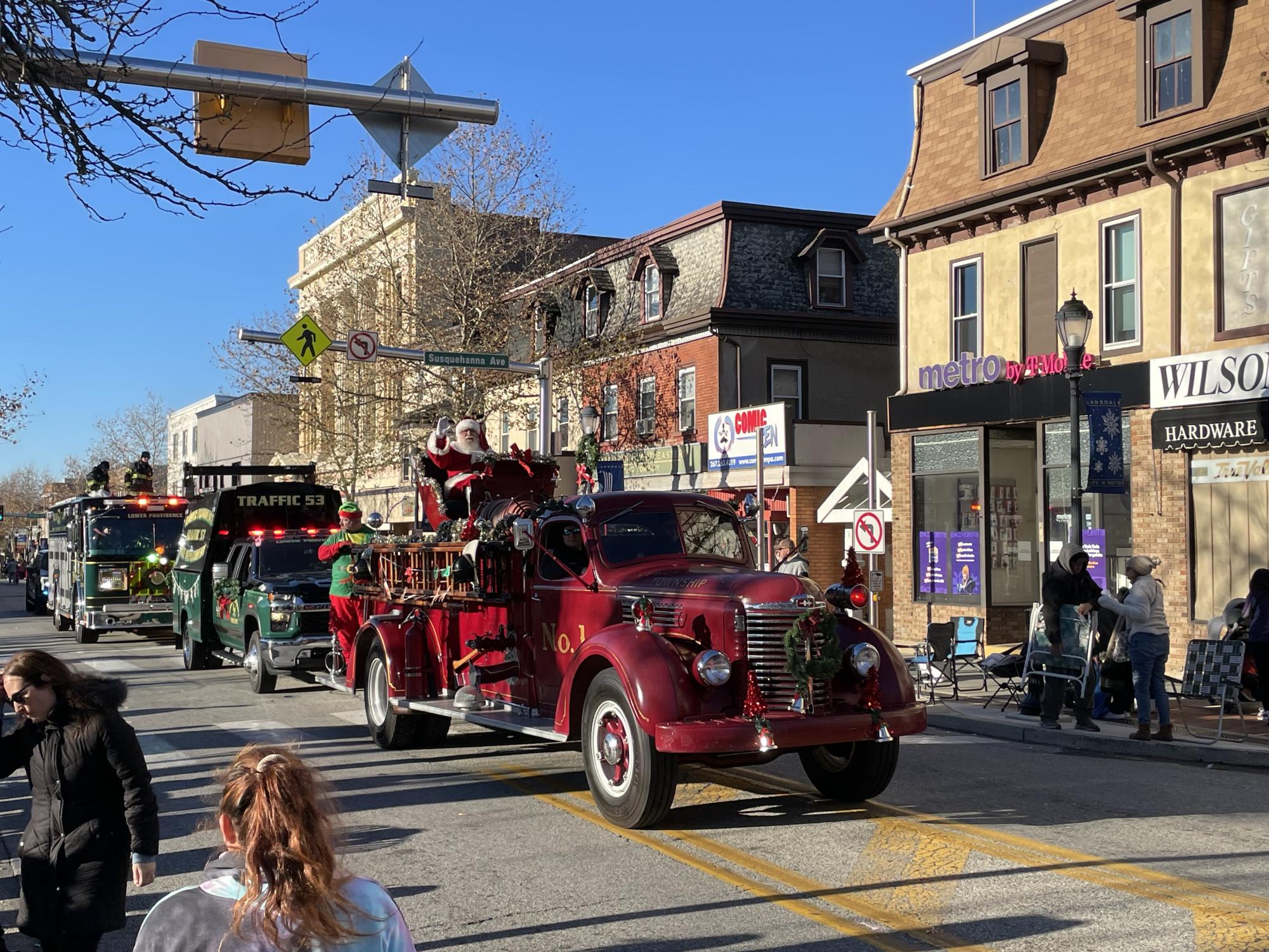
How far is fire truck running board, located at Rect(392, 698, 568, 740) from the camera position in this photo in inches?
372

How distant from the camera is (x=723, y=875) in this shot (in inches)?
282

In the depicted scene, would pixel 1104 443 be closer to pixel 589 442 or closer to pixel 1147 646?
pixel 1147 646

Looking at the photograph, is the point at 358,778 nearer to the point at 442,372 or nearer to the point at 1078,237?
the point at 1078,237

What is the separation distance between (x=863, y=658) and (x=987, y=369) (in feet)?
45.8

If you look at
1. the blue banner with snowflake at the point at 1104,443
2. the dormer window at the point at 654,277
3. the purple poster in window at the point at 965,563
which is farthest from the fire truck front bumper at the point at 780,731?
the dormer window at the point at 654,277

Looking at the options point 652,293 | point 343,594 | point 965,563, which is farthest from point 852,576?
point 652,293

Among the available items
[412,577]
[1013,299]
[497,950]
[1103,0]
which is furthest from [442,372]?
[497,950]

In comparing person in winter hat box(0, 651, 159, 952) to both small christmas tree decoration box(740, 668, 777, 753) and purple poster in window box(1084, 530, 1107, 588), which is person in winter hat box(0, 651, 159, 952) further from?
purple poster in window box(1084, 530, 1107, 588)

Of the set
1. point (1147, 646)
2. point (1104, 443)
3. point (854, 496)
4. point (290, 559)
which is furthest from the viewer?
point (854, 496)

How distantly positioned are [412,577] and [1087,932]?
25.5ft

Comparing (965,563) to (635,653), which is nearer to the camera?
(635,653)

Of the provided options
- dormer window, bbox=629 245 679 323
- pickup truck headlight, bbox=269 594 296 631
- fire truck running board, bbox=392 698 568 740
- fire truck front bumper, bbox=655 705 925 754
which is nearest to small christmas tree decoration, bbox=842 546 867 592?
fire truck front bumper, bbox=655 705 925 754

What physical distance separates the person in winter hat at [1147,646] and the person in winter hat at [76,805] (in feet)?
33.6

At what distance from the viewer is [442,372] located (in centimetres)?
3362
